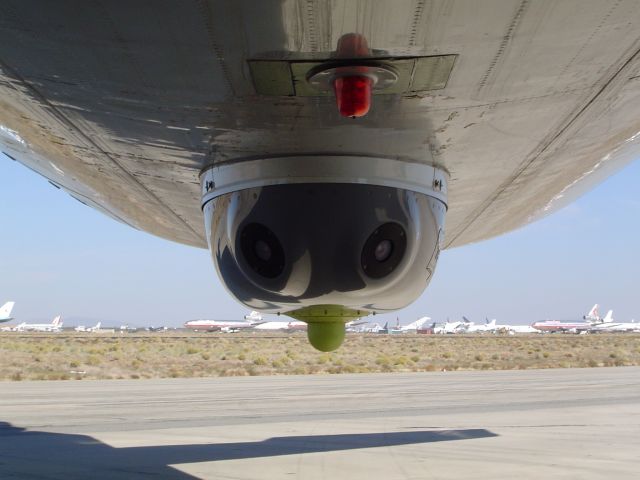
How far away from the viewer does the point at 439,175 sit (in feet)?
14.0

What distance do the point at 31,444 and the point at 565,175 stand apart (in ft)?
27.5

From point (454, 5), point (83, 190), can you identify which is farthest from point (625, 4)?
point (83, 190)

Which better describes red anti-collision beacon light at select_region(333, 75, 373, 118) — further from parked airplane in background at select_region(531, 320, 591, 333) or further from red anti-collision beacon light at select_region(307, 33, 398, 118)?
parked airplane in background at select_region(531, 320, 591, 333)

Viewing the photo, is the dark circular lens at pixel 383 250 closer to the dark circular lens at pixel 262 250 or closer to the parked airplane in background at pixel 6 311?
the dark circular lens at pixel 262 250

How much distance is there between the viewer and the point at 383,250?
12.9 ft

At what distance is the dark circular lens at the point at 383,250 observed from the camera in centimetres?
392

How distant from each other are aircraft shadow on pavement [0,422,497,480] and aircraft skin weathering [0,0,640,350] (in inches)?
157

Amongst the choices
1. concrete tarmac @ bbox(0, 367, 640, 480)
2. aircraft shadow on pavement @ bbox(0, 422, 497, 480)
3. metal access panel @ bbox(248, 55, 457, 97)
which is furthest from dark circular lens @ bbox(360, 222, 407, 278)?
aircraft shadow on pavement @ bbox(0, 422, 497, 480)

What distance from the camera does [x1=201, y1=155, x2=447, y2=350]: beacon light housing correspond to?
3797 mm

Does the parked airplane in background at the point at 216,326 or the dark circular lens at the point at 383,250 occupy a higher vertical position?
the parked airplane in background at the point at 216,326

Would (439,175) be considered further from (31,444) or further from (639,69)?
(31,444)

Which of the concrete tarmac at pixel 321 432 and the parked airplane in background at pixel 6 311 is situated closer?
the concrete tarmac at pixel 321 432

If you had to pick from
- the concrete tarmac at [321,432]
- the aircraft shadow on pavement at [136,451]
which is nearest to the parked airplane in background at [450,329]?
the concrete tarmac at [321,432]

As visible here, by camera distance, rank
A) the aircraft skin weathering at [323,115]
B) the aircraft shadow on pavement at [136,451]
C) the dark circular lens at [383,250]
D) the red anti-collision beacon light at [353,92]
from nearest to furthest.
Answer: the aircraft skin weathering at [323,115], the red anti-collision beacon light at [353,92], the dark circular lens at [383,250], the aircraft shadow on pavement at [136,451]
